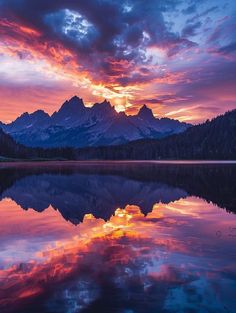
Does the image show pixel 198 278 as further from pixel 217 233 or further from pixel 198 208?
pixel 198 208

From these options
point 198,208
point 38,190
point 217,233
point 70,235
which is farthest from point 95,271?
point 38,190

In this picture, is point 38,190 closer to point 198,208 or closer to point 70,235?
point 198,208

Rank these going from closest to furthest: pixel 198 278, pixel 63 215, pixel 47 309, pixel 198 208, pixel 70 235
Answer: pixel 47 309, pixel 198 278, pixel 70 235, pixel 63 215, pixel 198 208

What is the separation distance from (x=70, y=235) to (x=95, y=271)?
8306mm

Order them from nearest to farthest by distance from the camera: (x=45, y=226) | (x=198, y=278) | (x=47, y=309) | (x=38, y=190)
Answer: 1. (x=47, y=309)
2. (x=198, y=278)
3. (x=45, y=226)
4. (x=38, y=190)

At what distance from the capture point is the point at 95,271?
15.2m

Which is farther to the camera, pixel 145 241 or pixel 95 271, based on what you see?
pixel 145 241

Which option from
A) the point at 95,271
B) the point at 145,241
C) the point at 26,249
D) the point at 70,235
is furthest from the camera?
the point at 70,235

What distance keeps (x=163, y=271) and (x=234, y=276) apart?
2.95 m

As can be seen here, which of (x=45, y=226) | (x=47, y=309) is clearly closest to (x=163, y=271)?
(x=47, y=309)

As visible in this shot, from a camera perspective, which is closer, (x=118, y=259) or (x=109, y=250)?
(x=118, y=259)

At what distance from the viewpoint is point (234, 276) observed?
1448cm

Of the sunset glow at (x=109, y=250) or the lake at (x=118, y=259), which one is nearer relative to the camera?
the lake at (x=118, y=259)

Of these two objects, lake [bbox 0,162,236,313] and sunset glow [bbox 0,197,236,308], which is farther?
sunset glow [bbox 0,197,236,308]
